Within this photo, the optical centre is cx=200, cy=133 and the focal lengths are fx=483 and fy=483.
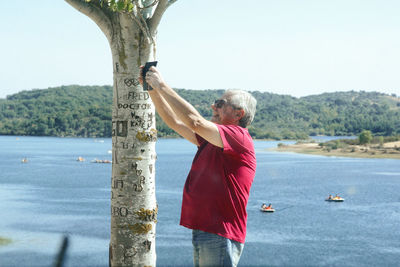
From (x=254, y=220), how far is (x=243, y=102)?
3350cm

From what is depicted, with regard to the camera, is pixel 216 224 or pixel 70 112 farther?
pixel 70 112

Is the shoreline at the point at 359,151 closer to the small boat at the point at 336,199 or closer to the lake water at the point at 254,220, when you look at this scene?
the lake water at the point at 254,220

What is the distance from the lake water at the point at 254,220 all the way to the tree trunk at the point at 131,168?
20.6 metres

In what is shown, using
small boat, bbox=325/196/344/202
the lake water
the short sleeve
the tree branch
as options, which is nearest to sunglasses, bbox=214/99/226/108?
the short sleeve

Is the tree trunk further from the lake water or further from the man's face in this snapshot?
the lake water

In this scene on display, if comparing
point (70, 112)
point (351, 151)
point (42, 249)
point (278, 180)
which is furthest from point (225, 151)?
point (70, 112)

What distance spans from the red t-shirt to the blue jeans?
0.04m

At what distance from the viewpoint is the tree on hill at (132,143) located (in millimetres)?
3693

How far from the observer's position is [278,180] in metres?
60.1

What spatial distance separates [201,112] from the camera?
145875 millimetres

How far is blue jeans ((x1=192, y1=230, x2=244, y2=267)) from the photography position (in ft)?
9.95

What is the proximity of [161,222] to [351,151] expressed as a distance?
73218mm

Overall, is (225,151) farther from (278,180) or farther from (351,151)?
(351,151)

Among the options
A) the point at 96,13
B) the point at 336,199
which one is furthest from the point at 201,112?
the point at 96,13
